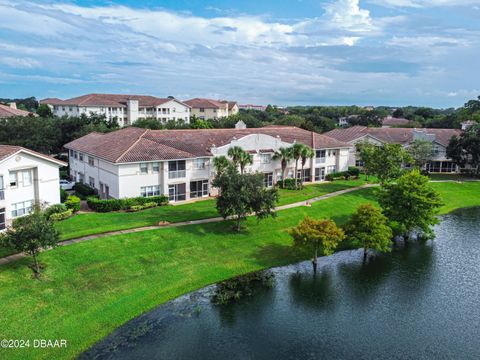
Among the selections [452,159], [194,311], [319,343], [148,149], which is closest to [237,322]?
[194,311]

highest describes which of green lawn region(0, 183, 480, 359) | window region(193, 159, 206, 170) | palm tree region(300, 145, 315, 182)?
palm tree region(300, 145, 315, 182)

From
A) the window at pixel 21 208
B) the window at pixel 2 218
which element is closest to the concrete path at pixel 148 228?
the window at pixel 2 218

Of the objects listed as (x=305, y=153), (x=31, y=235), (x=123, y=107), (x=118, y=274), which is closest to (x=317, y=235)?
(x=118, y=274)

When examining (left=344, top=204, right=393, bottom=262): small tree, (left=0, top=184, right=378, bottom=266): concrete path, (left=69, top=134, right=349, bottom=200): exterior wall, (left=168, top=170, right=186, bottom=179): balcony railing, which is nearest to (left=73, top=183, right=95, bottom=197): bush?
(left=69, top=134, right=349, bottom=200): exterior wall

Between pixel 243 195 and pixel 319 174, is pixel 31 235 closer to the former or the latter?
pixel 243 195

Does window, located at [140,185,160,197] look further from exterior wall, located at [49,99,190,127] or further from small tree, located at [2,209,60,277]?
exterior wall, located at [49,99,190,127]

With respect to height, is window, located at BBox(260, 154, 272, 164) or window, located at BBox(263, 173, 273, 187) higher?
window, located at BBox(260, 154, 272, 164)

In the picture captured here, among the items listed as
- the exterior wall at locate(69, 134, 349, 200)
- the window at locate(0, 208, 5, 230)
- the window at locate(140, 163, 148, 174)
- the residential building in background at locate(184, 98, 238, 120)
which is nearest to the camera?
the window at locate(0, 208, 5, 230)

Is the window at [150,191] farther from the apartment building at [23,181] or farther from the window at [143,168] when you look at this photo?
the apartment building at [23,181]
